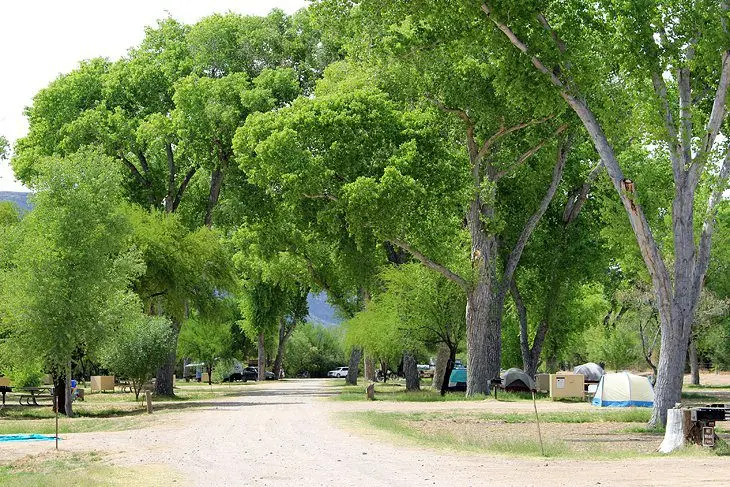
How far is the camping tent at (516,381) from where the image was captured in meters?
42.8

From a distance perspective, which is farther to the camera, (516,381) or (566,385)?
(516,381)

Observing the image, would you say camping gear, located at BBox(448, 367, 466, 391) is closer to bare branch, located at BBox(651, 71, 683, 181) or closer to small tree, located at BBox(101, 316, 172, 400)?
small tree, located at BBox(101, 316, 172, 400)

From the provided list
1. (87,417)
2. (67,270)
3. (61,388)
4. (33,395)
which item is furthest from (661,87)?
(33,395)

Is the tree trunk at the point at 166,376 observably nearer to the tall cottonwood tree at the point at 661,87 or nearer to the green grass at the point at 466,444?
the green grass at the point at 466,444

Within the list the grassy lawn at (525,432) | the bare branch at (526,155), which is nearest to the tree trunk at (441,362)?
the bare branch at (526,155)

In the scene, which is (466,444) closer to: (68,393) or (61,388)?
(68,393)

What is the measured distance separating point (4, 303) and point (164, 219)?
10.3m

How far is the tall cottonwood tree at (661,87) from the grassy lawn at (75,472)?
39.3ft

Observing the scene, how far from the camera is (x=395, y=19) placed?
23.6m

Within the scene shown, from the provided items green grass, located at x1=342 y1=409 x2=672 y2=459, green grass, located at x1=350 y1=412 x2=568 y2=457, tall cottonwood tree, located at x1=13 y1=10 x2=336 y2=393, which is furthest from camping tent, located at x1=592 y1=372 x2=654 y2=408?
tall cottonwood tree, located at x1=13 y1=10 x2=336 y2=393

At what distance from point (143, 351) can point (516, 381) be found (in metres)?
15.7

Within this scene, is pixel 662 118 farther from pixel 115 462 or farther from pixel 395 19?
pixel 115 462

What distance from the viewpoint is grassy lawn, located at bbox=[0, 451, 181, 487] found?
13469mm

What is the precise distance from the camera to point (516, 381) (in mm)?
43188
